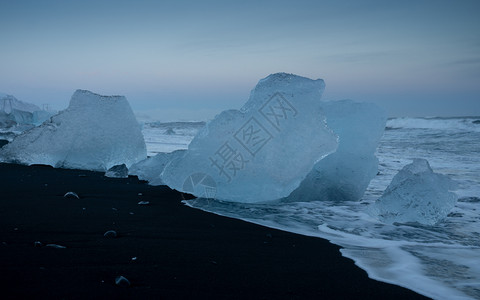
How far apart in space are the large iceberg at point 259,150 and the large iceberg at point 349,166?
2.12ft

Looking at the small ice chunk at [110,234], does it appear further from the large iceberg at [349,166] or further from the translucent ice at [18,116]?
the translucent ice at [18,116]

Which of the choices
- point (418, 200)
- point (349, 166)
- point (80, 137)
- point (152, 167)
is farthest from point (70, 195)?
point (418, 200)

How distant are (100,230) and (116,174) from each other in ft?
10.5

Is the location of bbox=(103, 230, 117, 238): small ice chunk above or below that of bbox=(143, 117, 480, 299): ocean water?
below

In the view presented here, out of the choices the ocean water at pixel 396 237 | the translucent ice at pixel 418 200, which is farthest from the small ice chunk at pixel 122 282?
the translucent ice at pixel 418 200

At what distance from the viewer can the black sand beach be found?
1.66 metres

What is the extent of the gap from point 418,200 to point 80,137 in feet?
16.0

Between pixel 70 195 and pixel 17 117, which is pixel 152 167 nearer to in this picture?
pixel 70 195

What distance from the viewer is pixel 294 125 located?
425cm

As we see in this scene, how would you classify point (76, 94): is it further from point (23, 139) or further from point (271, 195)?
point (271, 195)

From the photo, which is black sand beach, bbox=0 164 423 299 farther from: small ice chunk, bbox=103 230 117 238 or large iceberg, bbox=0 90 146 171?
large iceberg, bbox=0 90 146 171

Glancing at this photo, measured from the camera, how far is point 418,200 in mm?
3785

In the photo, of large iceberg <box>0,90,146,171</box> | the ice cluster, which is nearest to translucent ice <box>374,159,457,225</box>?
large iceberg <box>0,90,146,171</box>

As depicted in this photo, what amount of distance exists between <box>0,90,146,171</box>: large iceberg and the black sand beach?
2.71 m
